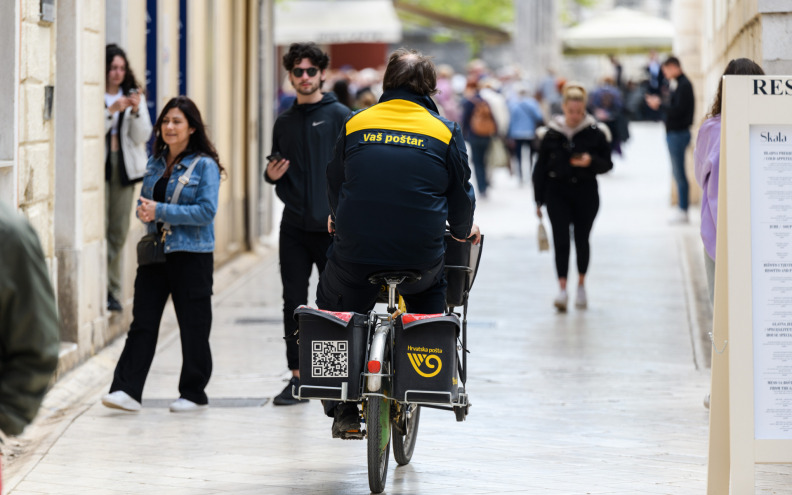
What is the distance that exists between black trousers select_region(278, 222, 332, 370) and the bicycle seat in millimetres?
1959

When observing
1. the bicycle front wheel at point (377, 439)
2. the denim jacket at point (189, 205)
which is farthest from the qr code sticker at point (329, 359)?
the denim jacket at point (189, 205)

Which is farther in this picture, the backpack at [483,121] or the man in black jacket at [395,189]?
the backpack at [483,121]

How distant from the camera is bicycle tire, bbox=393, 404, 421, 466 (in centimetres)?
639

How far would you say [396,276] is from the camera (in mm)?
5930

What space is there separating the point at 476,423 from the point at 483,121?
15847mm

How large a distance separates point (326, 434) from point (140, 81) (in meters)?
4.81

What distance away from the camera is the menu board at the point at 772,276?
5.54 m

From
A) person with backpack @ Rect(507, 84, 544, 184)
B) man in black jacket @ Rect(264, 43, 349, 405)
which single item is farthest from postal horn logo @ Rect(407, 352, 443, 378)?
person with backpack @ Rect(507, 84, 544, 184)

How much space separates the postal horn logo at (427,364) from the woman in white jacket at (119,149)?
4741 millimetres

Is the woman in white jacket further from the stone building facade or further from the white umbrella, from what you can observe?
the white umbrella

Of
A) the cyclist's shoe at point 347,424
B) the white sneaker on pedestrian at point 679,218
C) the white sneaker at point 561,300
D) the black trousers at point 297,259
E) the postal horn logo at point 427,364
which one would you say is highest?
the black trousers at point 297,259

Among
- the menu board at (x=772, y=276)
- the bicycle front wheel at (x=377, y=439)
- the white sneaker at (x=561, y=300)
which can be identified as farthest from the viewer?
the white sneaker at (x=561, y=300)

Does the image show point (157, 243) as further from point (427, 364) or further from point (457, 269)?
point (427, 364)

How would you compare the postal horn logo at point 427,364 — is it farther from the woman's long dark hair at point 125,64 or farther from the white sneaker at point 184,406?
the woman's long dark hair at point 125,64
